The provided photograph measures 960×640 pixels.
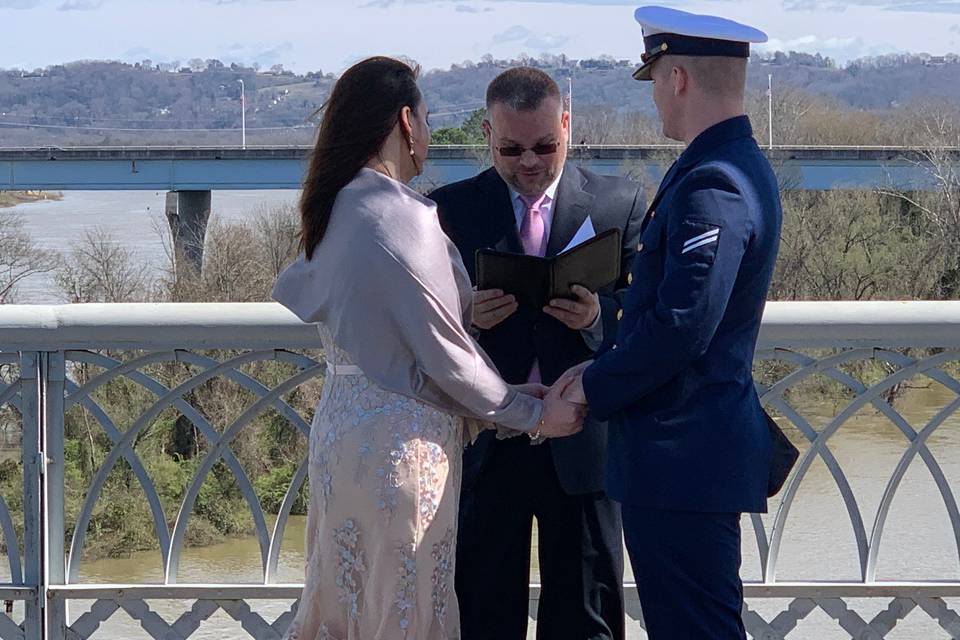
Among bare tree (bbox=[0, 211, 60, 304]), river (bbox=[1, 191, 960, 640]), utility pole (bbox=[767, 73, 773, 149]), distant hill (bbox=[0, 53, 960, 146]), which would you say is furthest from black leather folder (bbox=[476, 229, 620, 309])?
distant hill (bbox=[0, 53, 960, 146])

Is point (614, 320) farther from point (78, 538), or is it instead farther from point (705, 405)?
point (78, 538)

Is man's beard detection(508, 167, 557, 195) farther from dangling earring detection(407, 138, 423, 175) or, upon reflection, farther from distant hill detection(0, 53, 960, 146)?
distant hill detection(0, 53, 960, 146)

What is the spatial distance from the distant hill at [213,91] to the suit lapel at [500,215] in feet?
234

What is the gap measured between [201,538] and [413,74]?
35.0 feet

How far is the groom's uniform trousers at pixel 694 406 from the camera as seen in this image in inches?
108

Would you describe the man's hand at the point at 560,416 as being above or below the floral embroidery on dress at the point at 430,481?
above

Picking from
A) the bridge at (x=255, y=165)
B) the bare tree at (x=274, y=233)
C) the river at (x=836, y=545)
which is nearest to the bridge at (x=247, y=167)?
the bridge at (x=255, y=165)

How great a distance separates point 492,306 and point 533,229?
0.36 meters

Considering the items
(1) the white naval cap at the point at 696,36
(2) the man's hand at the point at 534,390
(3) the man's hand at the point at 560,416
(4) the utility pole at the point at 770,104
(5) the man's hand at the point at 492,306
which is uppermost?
(4) the utility pole at the point at 770,104

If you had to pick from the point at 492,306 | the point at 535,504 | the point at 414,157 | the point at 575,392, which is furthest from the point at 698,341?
the point at 535,504

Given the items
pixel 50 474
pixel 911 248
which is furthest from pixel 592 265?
pixel 911 248

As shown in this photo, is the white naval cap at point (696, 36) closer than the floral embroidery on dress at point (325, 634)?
Yes

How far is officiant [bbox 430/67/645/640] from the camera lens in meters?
3.36

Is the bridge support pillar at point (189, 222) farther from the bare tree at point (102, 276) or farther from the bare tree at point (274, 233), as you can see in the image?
the bare tree at point (274, 233)
